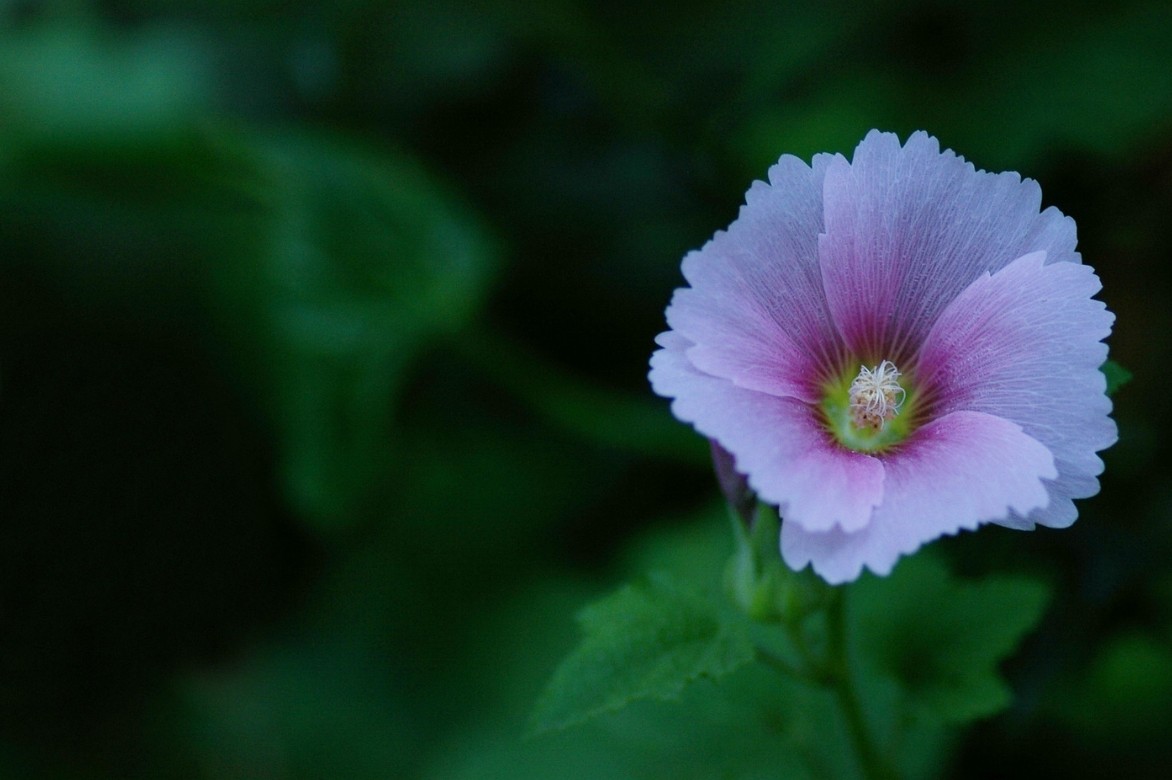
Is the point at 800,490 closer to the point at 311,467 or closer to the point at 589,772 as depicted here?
the point at 589,772

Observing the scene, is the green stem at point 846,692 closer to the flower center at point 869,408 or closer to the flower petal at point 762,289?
the flower center at point 869,408

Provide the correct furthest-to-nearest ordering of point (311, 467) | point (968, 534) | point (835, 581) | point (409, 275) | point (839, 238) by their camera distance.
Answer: point (409, 275) → point (311, 467) → point (968, 534) → point (839, 238) → point (835, 581)

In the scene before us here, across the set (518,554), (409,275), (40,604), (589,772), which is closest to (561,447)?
(518,554)

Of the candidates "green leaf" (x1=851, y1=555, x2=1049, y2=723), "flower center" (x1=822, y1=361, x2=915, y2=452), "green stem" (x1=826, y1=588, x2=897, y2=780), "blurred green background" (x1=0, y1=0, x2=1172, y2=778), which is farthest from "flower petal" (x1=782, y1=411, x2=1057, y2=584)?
"blurred green background" (x1=0, y1=0, x2=1172, y2=778)

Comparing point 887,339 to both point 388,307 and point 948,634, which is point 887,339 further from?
point 388,307

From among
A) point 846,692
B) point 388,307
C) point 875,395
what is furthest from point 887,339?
point 388,307

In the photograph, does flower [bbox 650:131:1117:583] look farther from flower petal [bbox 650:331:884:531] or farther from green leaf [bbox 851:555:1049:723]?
green leaf [bbox 851:555:1049:723]

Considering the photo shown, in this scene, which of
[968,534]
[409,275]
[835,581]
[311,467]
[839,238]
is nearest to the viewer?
[835,581]
